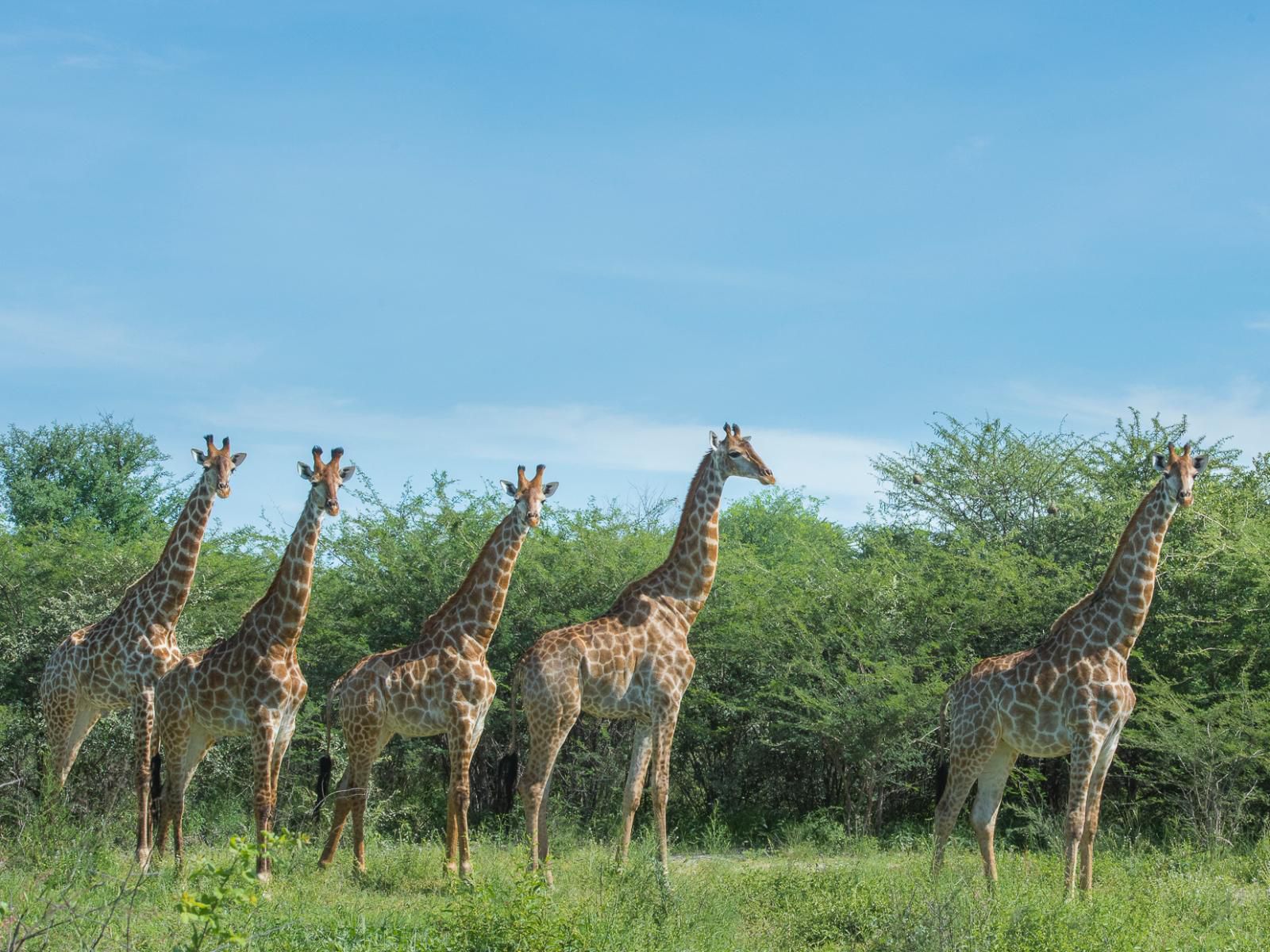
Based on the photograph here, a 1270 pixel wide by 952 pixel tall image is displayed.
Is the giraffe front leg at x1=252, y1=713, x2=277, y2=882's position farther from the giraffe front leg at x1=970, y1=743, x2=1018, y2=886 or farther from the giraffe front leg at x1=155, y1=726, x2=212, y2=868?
the giraffe front leg at x1=970, y1=743, x2=1018, y2=886

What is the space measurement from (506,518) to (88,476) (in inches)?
1030

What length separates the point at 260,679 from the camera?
11555mm

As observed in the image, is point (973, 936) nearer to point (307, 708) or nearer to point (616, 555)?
point (616, 555)

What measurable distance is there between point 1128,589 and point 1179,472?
1171 millimetres

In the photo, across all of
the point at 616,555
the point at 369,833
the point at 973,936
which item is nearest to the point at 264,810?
the point at 369,833

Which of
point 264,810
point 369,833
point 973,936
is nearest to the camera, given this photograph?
point 973,936

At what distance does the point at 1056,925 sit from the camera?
9.62m

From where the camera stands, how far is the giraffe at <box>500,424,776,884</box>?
12.0m

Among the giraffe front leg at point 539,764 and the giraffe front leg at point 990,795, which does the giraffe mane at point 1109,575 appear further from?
the giraffe front leg at point 539,764

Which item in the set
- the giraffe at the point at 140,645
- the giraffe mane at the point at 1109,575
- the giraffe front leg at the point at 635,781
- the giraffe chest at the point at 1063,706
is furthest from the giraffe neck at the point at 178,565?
the giraffe mane at the point at 1109,575

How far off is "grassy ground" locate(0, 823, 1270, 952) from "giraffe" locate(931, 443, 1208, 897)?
0.69m

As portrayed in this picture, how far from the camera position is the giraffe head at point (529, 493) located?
41.4ft

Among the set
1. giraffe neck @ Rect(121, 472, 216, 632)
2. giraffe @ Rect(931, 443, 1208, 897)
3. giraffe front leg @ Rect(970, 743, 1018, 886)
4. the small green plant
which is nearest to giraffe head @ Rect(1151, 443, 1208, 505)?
giraffe @ Rect(931, 443, 1208, 897)

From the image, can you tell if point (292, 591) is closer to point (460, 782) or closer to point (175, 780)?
point (175, 780)
